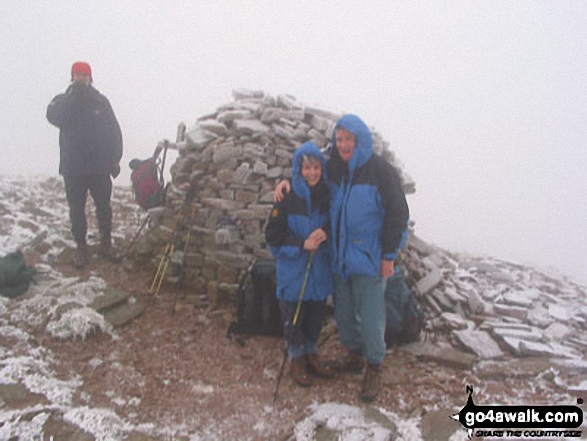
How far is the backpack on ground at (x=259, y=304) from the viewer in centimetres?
605

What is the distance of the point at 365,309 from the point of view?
457 centimetres

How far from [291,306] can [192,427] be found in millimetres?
1571

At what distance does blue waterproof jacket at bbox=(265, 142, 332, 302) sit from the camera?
4.71 metres

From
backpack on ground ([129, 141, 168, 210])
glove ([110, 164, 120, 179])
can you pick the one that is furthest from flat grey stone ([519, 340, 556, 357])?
glove ([110, 164, 120, 179])

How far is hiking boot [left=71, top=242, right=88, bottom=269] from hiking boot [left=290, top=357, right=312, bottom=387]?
459cm

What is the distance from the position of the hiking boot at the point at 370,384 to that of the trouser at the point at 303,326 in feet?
2.35

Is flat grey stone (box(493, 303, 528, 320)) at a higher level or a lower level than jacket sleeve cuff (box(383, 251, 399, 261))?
lower

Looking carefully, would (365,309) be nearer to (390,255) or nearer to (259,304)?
(390,255)

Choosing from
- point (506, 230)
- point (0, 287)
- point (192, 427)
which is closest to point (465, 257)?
point (192, 427)

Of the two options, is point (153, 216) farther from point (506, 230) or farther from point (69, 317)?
point (506, 230)

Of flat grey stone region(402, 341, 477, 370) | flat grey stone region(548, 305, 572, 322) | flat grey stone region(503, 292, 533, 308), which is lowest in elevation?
flat grey stone region(548, 305, 572, 322)

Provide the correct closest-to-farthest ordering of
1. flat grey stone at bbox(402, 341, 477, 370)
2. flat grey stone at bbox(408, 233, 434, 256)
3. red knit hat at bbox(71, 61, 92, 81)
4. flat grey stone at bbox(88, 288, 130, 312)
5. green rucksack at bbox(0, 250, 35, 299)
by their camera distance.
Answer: flat grey stone at bbox(402, 341, 477, 370)
flat grey stone at bbox(88, 288, 130, 312)
green rucksack at bbox(0, 250, 35, 299)
red knit hat at bbox(71, 61, 92, 81)
flat grey stone at bbox(408, 233, 434, 256)

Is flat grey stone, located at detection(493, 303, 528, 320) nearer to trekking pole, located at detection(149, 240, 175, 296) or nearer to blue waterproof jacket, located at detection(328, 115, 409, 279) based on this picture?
blue waterproof jacket, located at detection(328, 115, 409, 279)

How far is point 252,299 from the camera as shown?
6.11 m
